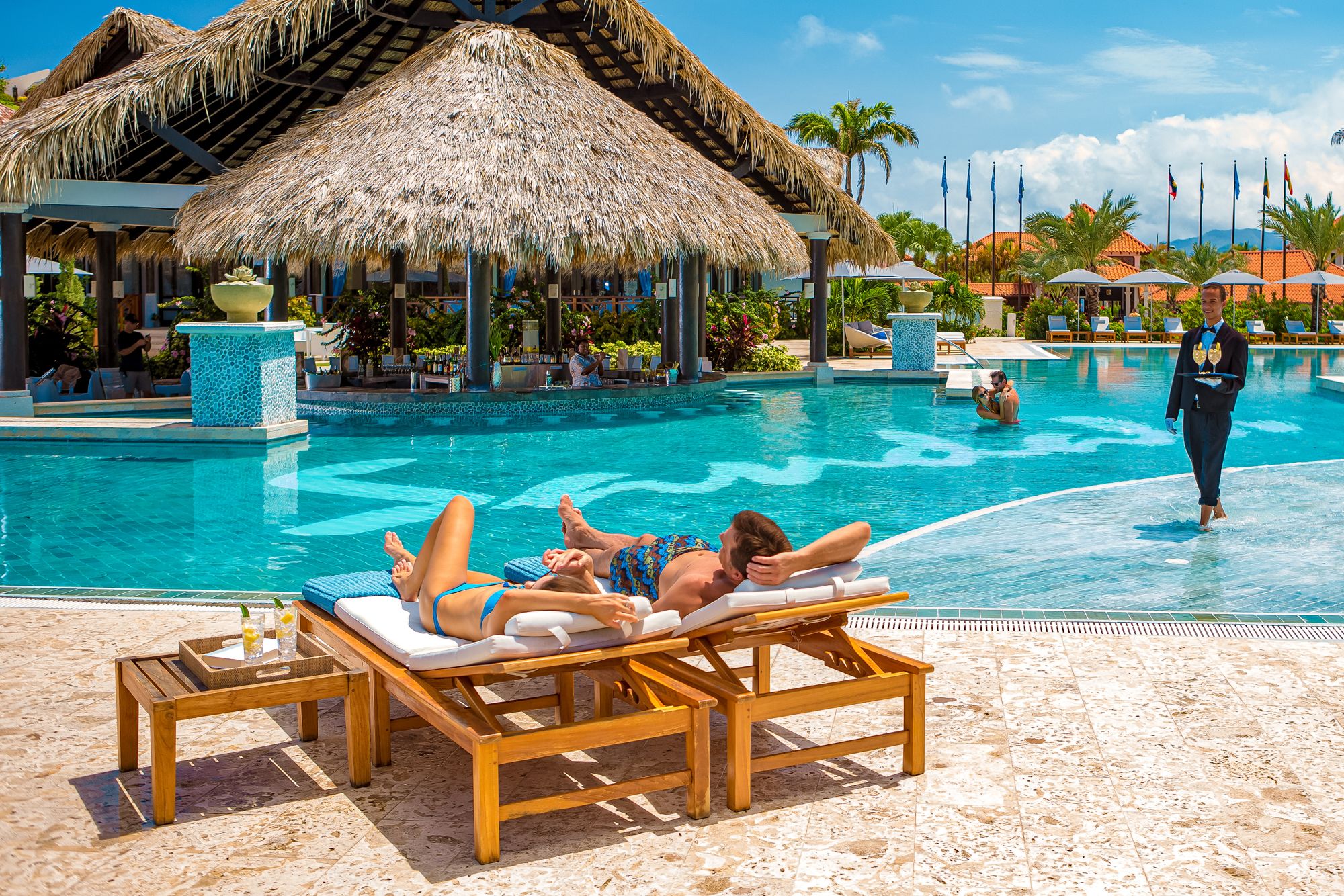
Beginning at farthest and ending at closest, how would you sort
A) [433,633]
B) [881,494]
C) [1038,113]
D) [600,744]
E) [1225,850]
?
[1038,113] < [881,494] < [433,633] < [600,744] < [1225,850]

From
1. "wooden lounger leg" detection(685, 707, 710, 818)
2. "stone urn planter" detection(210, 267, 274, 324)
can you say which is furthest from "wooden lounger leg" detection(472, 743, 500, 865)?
"stone urn planter" detection(210, 267, 274, 324)

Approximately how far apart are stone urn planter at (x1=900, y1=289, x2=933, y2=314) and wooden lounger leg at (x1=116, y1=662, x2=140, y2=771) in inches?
729

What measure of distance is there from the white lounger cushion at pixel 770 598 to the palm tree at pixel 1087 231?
129ft

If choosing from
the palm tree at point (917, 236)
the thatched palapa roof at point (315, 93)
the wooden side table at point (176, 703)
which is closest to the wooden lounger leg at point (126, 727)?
the wooden side table at point (176, 703)

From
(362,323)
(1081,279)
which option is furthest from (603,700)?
(1081,279)

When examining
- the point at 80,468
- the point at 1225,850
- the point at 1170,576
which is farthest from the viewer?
the point at 80,468

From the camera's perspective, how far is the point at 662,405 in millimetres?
17406

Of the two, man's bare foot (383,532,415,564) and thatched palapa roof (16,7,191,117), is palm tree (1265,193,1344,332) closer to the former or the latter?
thatched palapa roof (16,7,191,117)

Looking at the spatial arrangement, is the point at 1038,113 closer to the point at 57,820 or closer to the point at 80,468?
the point at 80,468

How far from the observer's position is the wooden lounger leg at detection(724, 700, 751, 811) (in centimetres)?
346

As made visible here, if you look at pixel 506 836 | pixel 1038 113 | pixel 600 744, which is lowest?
pixel 506 836

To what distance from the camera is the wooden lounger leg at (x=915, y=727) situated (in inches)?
146

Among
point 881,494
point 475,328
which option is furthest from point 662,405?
point 881,494

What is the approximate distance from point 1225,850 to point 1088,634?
6.82 feet
